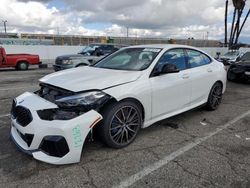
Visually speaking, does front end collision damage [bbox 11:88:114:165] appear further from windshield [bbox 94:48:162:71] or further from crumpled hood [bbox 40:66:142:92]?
windshield [bbox 94:48:162:71]

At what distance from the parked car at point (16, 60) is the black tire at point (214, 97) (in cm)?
1254

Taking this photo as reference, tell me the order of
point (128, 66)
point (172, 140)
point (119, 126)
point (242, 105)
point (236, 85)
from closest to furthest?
point (119, 126) → point (172, 140) → point (128, 66) → point (242, 105) → point (236, 85)

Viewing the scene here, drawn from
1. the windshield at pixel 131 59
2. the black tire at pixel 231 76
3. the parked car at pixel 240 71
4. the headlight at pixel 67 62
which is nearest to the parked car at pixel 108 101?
the windshield at pixel 131 59

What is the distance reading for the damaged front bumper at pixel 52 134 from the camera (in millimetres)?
2932

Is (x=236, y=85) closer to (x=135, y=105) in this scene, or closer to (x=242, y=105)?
(x=242, y=105)

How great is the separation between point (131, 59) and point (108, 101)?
1.38 meters

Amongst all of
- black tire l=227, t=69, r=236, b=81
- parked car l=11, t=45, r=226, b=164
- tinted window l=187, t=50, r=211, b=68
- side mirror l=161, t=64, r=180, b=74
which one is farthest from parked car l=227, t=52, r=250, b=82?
side mirror l=161, t=64, r=180, b=74

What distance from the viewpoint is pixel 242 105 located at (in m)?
6.33

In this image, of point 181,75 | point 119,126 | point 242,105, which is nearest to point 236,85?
point 242,105

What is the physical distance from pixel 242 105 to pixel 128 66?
3.71 meters

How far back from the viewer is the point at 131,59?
4520 mm

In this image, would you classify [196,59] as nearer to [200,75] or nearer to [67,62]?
[200,75]

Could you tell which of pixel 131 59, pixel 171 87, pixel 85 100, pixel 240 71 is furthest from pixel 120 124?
pixel 240 71

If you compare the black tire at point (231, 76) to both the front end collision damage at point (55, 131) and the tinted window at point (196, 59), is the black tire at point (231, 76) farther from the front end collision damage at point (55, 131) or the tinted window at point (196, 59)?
the front end collision damage at point (55, 131)
